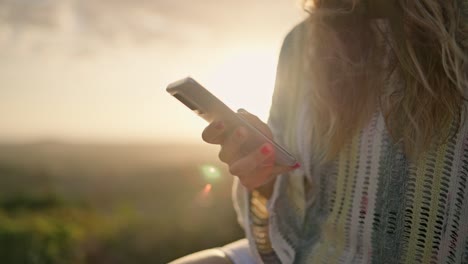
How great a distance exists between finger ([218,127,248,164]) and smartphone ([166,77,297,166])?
18 mm

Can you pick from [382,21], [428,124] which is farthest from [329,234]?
[382,21]

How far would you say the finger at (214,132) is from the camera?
5.48 feet

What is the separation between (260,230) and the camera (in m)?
2.12

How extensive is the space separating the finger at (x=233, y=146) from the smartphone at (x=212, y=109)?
18 millimetres

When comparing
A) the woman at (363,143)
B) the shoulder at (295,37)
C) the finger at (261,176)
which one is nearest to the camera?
the woman at (363,143)

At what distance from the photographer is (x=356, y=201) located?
1.92 m

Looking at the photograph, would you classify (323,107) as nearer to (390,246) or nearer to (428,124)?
(428,124)

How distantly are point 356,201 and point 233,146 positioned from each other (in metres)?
0.47

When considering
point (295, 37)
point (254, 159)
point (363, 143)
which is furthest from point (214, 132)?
point (295, 37)

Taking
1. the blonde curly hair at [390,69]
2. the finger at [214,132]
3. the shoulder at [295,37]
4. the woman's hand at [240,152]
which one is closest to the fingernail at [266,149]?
the woman's hand at [240,152]

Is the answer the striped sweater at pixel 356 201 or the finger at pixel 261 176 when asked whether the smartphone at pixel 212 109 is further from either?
the striped sweater at pixel 356 201

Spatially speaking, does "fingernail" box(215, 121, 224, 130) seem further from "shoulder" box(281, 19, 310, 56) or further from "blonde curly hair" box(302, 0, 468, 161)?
"shoulder" box(281, 19, 310, 56)

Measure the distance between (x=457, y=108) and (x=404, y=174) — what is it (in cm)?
25

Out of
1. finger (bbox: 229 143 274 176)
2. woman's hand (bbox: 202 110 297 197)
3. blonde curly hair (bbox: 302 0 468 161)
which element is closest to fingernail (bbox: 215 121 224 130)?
woman's hand (bbox: 202 110 297 197)
